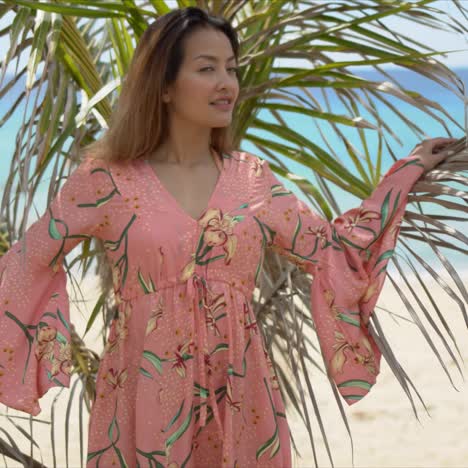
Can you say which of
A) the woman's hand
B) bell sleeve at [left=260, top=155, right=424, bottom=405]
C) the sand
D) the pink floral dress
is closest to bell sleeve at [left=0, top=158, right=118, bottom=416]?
the pink floral dress

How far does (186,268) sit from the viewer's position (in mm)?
1712

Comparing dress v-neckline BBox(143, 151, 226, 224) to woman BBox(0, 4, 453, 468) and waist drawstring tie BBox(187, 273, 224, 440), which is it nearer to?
woman BBox(0, 4, 453, 468)

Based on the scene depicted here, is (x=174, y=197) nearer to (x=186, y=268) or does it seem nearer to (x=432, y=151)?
→ (x=186, y=268)

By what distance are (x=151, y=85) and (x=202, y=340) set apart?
0.50 meters

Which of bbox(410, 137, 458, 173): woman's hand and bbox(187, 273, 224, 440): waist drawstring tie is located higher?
bbox(410, 137, 458, 173): woman's hand

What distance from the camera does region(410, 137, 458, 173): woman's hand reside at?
1.87 m

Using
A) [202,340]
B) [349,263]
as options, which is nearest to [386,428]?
[349,263]

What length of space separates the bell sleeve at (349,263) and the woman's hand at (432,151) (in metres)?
0.02

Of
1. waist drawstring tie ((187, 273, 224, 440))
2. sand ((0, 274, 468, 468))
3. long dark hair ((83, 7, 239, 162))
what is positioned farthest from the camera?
sand ((0, 274, 468, 468))

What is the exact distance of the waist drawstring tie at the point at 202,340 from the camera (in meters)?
1.70

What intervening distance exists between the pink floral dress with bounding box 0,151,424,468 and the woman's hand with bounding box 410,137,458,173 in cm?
2

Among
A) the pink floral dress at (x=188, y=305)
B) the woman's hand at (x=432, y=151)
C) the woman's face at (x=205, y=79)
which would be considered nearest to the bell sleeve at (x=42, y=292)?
the pink floral dress at (x=188, y=305)

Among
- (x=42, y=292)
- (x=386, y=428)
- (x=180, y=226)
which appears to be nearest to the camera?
(x=180, y=226)

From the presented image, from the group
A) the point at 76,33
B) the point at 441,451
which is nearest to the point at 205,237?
the point at 76,33
